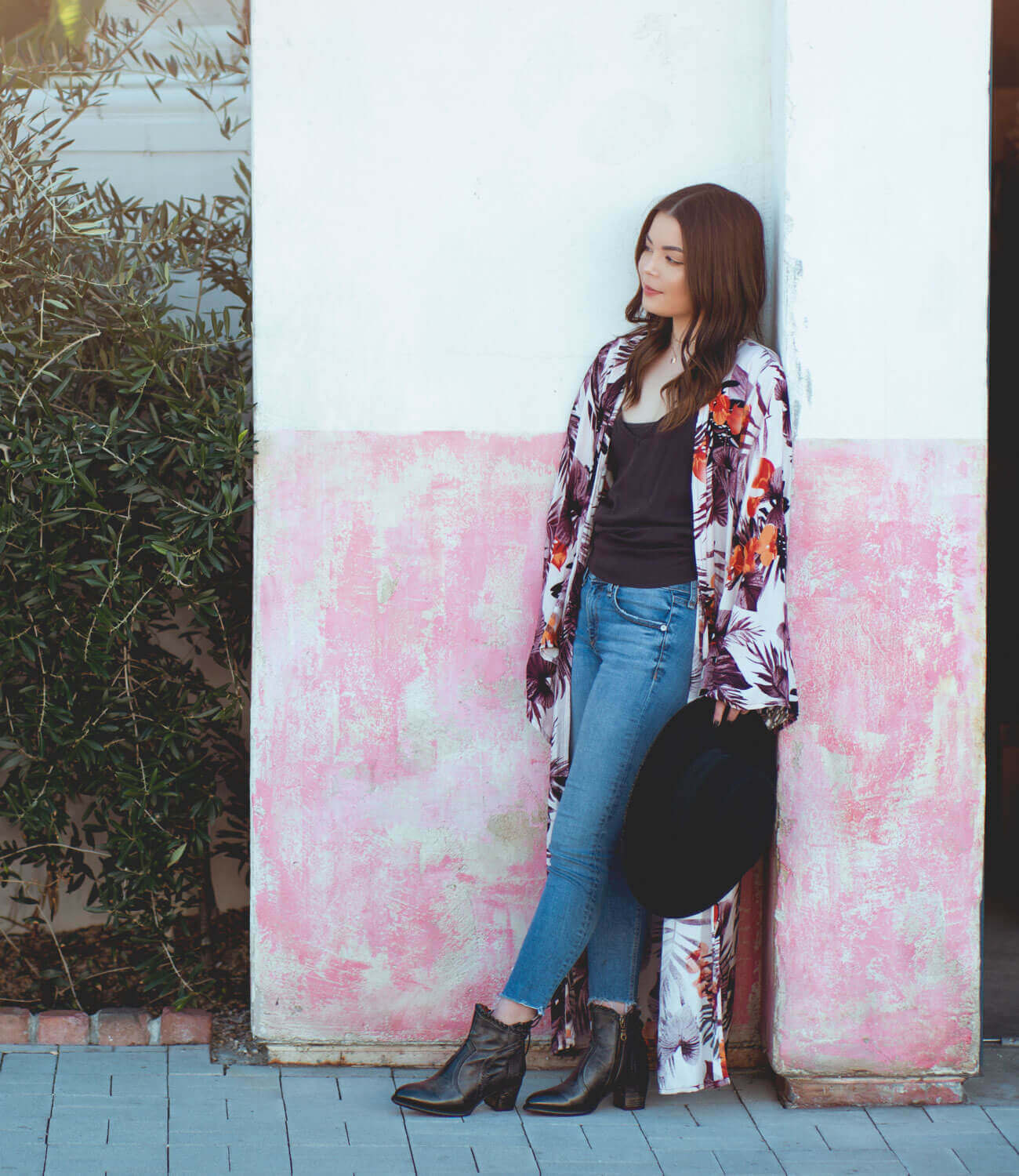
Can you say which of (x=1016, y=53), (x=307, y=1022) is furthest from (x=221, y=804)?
(x=1016, y=53)

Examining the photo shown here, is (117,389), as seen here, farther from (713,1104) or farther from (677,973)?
(713,1104)

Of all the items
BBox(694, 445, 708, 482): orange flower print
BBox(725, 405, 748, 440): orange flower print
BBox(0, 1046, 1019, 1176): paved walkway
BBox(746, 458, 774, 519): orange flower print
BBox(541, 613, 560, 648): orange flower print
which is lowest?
BBox(0, 1046, 1019, 1176): paved walkway

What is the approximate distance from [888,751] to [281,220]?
2.02 meters

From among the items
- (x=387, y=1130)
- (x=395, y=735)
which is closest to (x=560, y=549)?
(x=395, y=735)

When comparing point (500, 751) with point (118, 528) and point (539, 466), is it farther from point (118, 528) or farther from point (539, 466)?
point (118, 528)

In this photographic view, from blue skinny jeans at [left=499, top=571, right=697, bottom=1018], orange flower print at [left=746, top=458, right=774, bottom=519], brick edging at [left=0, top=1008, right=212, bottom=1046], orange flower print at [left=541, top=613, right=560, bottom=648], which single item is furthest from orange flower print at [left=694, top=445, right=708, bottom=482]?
brick edging at [left=0, top=1008, right=212, bottom=1046]

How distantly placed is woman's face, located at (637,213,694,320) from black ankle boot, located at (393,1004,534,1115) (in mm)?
1752

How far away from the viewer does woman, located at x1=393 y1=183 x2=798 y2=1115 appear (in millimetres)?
3076

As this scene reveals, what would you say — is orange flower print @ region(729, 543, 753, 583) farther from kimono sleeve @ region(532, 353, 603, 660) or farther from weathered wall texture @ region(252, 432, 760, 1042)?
weathered wall texture @ region(252, 432, 760, 1042)

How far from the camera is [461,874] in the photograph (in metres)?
3.47

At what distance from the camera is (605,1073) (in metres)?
3.20

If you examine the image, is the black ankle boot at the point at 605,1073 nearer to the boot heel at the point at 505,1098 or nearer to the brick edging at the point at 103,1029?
the boot heel at the point at 505,1098

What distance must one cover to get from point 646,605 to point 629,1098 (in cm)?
121

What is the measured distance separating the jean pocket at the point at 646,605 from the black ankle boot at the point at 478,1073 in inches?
39.8
